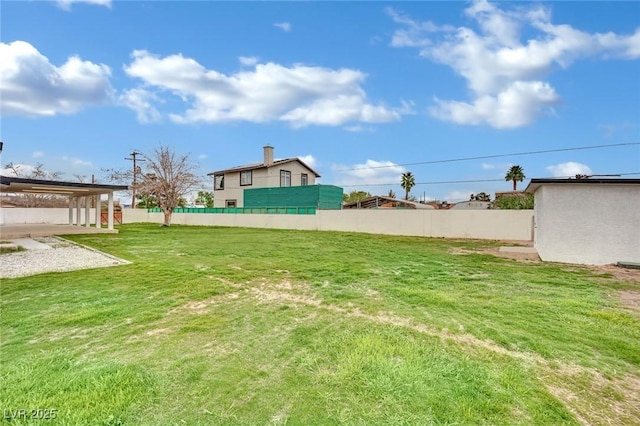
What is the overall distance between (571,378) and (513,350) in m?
0.51

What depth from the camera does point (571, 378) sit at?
99.9 inches

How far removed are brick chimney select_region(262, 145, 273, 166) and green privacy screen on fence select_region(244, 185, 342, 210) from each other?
264cm

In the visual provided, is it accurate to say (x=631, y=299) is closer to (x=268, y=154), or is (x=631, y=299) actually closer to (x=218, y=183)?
(x=268, y=154)

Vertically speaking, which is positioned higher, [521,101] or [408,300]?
[521,101]

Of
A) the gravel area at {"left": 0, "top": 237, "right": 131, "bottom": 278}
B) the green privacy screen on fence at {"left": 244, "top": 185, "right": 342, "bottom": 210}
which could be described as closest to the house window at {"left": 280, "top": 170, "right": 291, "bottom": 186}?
the green privacy screen on fence at {"left": 244, "top": 185, "right": 342, "bottom": 210}

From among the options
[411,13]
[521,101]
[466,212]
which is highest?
[411,13]

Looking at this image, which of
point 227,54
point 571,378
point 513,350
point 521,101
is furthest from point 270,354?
point 521,101

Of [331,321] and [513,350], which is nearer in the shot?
[513,350]

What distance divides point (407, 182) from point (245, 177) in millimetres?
21987

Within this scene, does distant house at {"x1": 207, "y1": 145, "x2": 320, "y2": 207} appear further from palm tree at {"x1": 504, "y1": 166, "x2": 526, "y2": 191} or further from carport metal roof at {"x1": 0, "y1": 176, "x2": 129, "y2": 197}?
palm tree at {"x1": 504, "y1": 166, "x2": 526, "y2": 191}

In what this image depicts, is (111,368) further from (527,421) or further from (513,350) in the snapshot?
(513,350)

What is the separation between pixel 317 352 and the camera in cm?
295

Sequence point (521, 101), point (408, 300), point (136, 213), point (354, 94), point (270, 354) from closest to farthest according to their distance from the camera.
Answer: point (270, 354) → point (408, 300) → point (521, 101) → point (354, 94) → point (136, 213)

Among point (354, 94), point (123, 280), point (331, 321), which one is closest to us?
point (331, 321)
